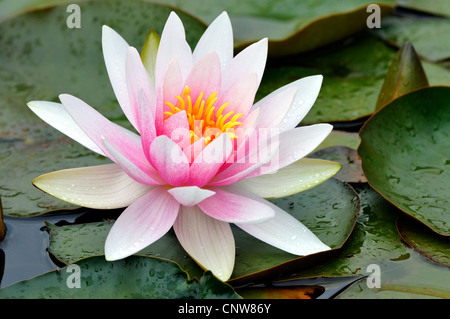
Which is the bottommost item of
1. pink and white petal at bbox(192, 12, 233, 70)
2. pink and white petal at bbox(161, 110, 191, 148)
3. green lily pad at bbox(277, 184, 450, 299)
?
green lily pad at bbox(277, 184, 450, 299)

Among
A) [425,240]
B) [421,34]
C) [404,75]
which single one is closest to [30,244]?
[425,240]

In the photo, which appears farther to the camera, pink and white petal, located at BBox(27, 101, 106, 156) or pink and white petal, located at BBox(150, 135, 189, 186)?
pink and white petal, located at BBox(27, 101, 106, 156)

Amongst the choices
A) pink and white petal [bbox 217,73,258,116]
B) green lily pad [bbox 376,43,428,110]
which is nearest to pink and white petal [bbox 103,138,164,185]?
pink and white petal [bbox 217,73,258,116]

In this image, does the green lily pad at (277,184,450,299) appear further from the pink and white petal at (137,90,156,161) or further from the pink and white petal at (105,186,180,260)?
the pink and white petal at (137,90,156,161)

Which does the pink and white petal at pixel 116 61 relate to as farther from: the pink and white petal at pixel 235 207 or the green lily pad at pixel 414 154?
the green lily pad at pixel 414 154

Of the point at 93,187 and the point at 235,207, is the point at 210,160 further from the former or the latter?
the point at 93,187

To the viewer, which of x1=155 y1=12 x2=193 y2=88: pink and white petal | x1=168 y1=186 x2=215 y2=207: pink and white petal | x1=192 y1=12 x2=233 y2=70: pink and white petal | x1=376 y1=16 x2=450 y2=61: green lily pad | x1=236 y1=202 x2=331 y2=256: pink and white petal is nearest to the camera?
x1=168 y1=186 x2=215 y2=207: pink and white petal
